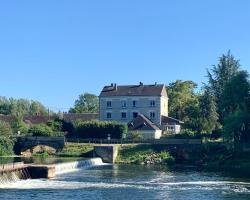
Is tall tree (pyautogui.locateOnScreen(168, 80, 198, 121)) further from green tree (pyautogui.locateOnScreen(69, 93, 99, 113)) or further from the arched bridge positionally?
green tree (pyautogui.locateOnScreen(69, 93, 99, 113))

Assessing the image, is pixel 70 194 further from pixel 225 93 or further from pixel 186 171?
pixel 225 93

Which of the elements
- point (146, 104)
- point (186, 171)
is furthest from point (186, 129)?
point (186, 171)

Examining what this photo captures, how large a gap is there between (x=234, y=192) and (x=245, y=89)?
36605mm

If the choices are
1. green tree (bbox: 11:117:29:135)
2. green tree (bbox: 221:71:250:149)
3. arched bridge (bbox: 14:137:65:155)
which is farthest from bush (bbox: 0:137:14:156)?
green tree (bbox: 221:71:250:149)

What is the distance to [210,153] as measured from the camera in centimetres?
7581

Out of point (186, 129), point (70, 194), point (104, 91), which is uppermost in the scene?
point (104, 91)

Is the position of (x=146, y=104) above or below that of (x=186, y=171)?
above

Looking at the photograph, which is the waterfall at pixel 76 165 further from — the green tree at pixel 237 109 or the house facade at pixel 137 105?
the house facade at pixel 137 105

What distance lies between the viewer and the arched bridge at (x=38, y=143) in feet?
277

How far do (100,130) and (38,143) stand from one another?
9566 mm

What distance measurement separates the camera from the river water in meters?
41.8

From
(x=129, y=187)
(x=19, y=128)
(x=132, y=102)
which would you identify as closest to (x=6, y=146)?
(x=19, y=128)

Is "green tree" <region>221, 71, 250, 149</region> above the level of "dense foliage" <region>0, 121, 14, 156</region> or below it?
above

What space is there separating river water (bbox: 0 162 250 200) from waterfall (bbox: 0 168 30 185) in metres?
0.47
